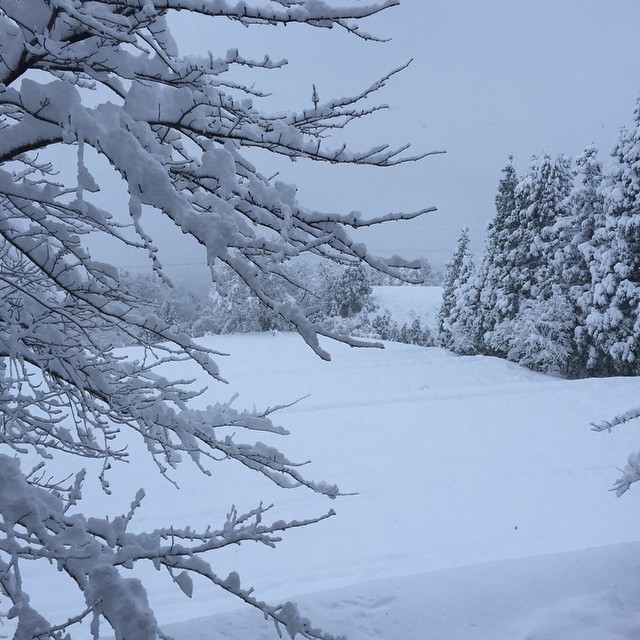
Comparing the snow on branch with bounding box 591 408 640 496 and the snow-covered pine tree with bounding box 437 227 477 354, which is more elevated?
the snow-covered pine tree with bounding box 437 227 477 354

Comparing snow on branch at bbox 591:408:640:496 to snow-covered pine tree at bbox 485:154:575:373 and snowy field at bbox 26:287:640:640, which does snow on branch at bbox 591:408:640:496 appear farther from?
snow-covered pine tree at bbox 485:154:575:373

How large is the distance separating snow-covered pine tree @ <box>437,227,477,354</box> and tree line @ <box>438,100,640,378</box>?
56 mm

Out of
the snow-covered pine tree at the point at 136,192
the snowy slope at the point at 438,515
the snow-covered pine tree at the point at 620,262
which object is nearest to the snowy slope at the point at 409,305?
the snow-covered pine tree at the point at 620,262

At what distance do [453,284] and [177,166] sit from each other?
25019 millimetres

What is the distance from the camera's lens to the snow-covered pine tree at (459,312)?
2231 cm

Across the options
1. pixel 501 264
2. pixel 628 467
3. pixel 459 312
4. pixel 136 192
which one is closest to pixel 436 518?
pixel 628 467

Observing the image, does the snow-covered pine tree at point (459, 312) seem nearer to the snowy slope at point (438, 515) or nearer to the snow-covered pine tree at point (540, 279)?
the snow-covered pine tree at point (540, 279)

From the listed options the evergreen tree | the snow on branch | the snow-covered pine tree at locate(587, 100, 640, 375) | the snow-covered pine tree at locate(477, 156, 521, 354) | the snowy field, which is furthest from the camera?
the snow-covered pine tree at locate(477, 156, 521, 354)

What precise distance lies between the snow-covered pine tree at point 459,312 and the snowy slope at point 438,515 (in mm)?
9275

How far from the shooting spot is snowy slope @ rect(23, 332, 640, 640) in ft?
14.5

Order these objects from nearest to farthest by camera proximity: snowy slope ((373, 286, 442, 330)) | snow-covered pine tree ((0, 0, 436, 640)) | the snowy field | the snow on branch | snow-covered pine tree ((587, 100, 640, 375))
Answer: snow-covered pine tree ((0, 0, 436, 640)) < the snow on branch < the snowy field < snow-covered pine tree ((587, 100, 640, 375)) < snowy slope ((373, 286, 442, 330))

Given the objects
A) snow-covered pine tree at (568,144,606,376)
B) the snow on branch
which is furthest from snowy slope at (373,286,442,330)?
the snow on branch

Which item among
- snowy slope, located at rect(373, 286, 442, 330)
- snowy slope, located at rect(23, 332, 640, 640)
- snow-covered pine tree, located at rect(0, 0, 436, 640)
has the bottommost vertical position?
snowy slope, located at rect(23, 332, 640, 640)

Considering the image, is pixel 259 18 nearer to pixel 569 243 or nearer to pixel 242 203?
pixel 242 203
